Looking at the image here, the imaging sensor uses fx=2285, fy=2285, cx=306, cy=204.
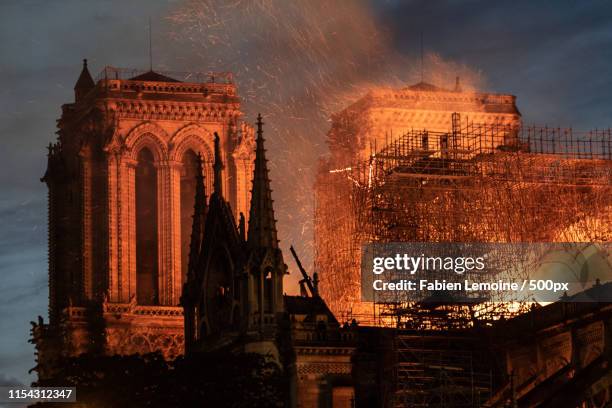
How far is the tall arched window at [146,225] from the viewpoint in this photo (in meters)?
144

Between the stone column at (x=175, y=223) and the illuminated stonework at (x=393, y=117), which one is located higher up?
the illuminated stonework at (x=393, y=117)

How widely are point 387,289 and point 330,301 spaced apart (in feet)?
46.4

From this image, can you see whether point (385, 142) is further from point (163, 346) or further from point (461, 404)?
point (461, 404)

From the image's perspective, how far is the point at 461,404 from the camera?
103062 millimetres

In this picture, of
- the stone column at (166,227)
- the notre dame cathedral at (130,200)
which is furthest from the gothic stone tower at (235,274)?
the stone column at (166,227)

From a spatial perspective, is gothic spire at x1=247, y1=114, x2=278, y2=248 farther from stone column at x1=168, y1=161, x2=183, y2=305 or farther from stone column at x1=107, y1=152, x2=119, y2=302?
stone column at x1=168, y1=161, x2=183, y2=305

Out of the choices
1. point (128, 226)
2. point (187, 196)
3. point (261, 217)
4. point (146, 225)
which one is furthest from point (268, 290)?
point (187, 196)

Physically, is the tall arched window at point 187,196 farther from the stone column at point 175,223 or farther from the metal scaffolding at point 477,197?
the metal scaffolding at point 477,197

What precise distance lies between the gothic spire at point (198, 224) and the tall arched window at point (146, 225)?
71.3 feet

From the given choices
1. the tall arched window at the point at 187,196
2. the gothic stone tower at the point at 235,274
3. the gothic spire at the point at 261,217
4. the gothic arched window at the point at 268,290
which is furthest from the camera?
the tall arched window at the point at 187,196

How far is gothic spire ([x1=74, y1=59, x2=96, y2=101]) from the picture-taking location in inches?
5842

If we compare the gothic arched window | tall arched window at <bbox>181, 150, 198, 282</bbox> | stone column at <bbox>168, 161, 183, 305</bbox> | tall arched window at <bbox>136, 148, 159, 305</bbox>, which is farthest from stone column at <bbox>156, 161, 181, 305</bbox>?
the gothic arched window

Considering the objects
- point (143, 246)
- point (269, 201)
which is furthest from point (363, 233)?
point (143, 246)

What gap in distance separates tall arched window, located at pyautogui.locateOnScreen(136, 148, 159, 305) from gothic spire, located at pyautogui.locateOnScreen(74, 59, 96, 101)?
7009mm
